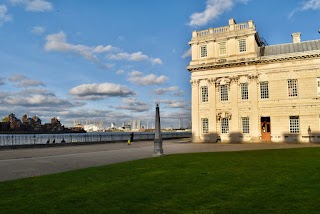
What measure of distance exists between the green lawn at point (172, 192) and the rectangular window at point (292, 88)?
28.7 metres

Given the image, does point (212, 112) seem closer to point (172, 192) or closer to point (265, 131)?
point (265, 131)

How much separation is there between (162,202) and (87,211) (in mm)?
1752

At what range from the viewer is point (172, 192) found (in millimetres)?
7852

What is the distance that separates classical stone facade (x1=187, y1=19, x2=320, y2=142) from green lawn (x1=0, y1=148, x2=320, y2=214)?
2819 centimetres

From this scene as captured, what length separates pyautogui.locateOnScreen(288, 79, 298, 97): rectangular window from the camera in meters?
37.3

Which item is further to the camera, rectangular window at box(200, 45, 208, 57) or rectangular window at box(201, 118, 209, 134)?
rectangular window at box(200, 45, 208, 57)

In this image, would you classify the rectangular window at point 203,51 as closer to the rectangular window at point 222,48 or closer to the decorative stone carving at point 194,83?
the rectangular window at point 222,48

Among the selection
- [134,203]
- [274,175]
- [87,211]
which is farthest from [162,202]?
[274,175]

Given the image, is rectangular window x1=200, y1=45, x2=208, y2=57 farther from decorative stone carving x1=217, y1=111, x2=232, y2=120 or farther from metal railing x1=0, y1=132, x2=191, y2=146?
metal railing x1=0, y1=132, x2=191, y2=146

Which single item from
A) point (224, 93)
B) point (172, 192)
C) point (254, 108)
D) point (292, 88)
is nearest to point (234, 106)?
point (224, 93)

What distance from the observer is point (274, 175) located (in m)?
9.98

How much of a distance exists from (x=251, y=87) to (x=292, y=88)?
5121 millimetres

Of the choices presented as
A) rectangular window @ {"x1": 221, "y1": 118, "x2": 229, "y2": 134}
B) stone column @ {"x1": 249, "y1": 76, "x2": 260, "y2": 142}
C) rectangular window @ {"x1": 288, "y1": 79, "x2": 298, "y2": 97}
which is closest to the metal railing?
rectangular window @ {"x1": 221, "y1": 118, "x2": 229, "y2": 134}

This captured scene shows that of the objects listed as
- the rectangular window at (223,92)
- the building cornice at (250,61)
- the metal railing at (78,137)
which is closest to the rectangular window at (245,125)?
the rectangular window at (223,92)
